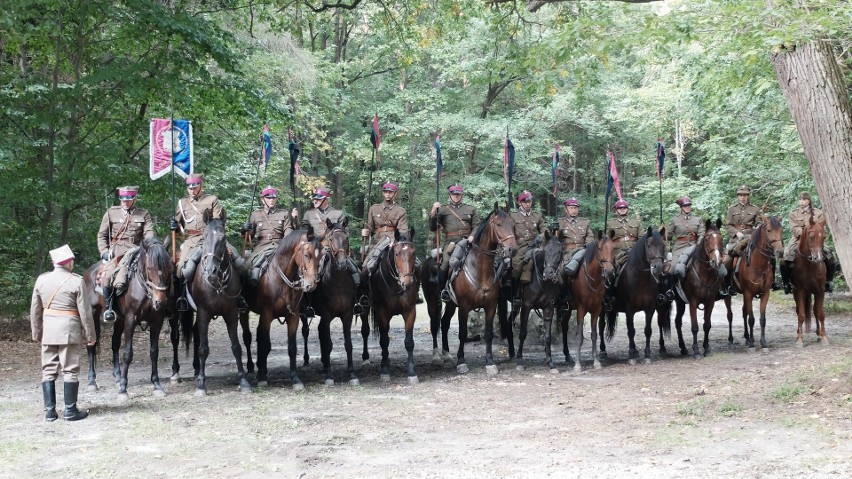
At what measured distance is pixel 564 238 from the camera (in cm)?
1388

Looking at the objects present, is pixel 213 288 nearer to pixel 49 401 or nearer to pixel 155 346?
pixel 155 346

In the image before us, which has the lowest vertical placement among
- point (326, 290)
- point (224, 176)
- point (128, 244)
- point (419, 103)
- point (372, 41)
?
point (326, 290)

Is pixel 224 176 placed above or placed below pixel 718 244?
above

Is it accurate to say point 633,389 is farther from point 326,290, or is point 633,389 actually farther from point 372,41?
point 372,41

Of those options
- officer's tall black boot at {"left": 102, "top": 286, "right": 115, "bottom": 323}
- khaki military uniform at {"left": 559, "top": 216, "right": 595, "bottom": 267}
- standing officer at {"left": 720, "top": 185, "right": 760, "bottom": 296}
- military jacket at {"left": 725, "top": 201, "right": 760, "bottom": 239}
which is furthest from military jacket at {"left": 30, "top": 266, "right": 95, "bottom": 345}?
military jacket at {"left": 725, "top": 201, "right": 760, "bottom": 239}

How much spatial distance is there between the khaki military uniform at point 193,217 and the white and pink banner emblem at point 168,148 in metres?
2.51

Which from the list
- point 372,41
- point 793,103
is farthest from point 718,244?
point 372,41

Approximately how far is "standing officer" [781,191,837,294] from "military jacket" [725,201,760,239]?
79 cm

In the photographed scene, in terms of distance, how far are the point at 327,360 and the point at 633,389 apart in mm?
4295

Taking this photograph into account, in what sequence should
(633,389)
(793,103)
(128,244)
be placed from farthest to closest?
(128,244) → (633,389) → (793,103)

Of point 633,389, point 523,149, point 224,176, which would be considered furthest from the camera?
point 523,149

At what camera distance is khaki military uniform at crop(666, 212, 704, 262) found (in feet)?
48.8

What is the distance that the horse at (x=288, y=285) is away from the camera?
10742mm

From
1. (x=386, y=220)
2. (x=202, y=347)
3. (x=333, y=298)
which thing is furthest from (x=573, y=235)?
(x=202, y=347)
